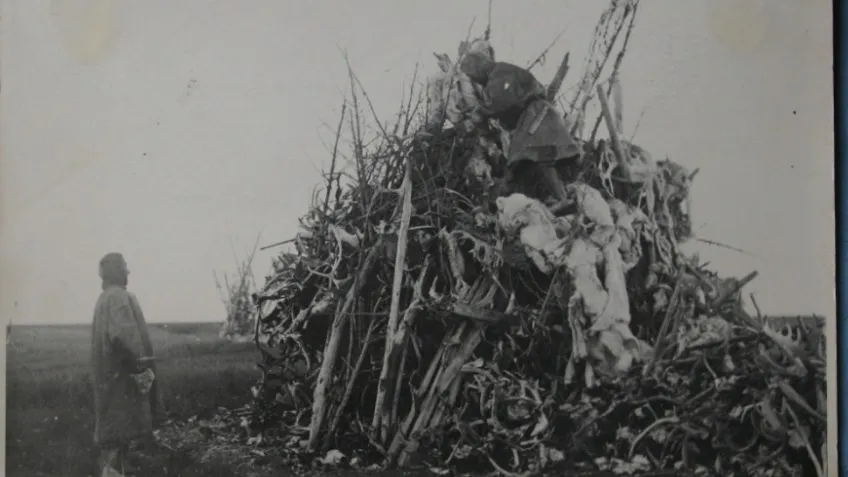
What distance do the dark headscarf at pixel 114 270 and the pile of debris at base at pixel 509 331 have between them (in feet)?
1.52

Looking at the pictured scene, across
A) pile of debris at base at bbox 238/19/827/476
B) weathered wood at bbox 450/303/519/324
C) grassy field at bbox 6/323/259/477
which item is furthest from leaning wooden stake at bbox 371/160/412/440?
grassy field at bbox 6/323/259/477

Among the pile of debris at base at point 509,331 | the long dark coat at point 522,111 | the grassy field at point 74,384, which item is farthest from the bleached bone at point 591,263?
the grassy field at point 74,384

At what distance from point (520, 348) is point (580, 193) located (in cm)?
55

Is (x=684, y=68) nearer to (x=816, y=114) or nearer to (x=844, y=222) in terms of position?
(x=816, y=114)

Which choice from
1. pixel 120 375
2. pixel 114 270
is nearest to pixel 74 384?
pixel 120 375

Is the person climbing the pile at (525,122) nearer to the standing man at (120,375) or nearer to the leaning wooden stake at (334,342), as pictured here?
the leaning wooden stake at (334,342)

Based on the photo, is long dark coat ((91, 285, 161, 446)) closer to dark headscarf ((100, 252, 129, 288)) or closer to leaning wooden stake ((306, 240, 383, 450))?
dark headscarf ((100, 252, 129, 288))

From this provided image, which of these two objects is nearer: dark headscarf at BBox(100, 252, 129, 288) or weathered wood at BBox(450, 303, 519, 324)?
weathered wood at BBox(450, 303, 519, 324)

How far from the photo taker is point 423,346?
8.32 ft

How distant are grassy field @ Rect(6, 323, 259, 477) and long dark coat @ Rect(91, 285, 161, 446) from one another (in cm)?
4

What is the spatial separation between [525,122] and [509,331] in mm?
690

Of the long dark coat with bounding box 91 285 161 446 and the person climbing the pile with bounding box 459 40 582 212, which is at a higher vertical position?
the person climbing the pile with bounding box 459 40 582 212

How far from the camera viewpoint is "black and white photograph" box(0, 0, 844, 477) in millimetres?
2523

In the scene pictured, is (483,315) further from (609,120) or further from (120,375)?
(120,375)
